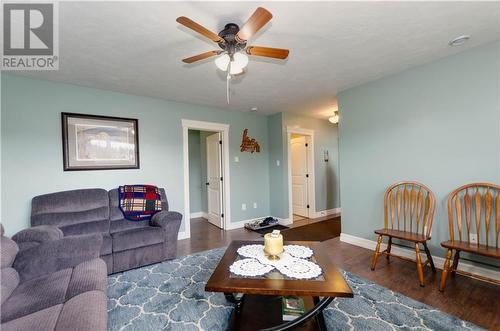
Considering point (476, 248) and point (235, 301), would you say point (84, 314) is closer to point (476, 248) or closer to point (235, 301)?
point (235, 301)

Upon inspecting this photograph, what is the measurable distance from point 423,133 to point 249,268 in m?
2.56

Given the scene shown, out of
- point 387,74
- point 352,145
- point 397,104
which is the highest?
point 387,74

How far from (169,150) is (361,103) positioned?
311cm

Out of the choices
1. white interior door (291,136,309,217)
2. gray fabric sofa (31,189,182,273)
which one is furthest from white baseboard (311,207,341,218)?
gray fabric sofa (31,189,182,273)

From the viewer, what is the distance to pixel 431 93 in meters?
2.51

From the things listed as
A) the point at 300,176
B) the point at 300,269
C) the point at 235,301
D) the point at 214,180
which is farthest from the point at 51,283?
the point at 300,176

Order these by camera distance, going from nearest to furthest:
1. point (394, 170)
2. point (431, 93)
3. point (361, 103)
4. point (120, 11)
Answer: point (120, 11) < point (431, 93) < point (394, 170) < point (361, 103)

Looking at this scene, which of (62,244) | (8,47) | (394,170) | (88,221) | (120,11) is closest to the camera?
(120,11)

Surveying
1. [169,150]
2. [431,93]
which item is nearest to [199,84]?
[169,150]

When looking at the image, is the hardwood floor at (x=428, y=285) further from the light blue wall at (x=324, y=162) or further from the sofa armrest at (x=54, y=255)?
the light blue wall at (x=324, y=162)

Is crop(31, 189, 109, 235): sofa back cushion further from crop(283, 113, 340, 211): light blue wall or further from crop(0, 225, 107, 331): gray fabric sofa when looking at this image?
crop(283, 113, 340, 211): light blue wall

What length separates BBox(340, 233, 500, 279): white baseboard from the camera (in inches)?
84.6

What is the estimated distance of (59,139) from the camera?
2844mm

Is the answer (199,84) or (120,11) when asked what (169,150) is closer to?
(199,84)
